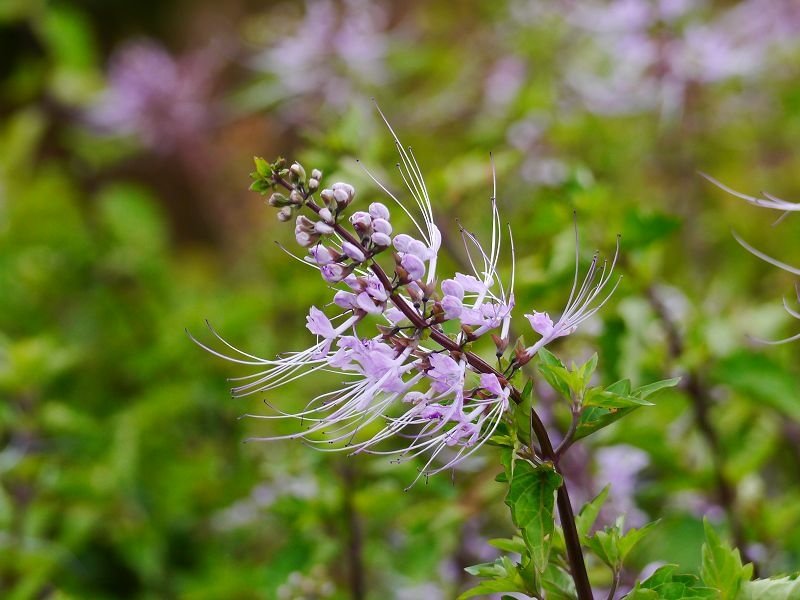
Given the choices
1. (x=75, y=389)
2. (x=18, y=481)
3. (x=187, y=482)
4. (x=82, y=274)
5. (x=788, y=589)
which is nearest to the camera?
(x=788, y=589)

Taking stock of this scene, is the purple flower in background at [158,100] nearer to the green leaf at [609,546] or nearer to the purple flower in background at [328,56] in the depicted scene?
the purple flower in background at [328,56]

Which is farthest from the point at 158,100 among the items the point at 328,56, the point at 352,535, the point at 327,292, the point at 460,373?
the point at 460,373

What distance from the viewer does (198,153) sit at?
11.5 ft

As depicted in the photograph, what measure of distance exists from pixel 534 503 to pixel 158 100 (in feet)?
9.43

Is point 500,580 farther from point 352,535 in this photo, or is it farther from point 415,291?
point 352,535

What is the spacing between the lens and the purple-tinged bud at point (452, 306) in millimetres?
919

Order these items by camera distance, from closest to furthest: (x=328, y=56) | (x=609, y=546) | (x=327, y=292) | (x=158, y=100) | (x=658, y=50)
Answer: (x=609, y=546), (x=327, y=292), (x=658, y=50), (x=328, y=56), (x=158, y=100)

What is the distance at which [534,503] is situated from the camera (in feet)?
3.01

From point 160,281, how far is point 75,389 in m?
0.46

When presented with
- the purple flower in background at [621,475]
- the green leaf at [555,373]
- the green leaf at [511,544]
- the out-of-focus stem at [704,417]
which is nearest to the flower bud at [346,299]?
the green leaf at [555,373]

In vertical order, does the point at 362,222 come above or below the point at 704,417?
above

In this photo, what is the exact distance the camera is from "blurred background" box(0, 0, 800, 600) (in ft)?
5.56

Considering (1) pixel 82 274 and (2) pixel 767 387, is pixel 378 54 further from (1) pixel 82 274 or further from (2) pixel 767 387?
(2) pixel 767 387

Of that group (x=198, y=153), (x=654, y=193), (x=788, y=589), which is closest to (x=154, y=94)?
(x=198, y=153)
